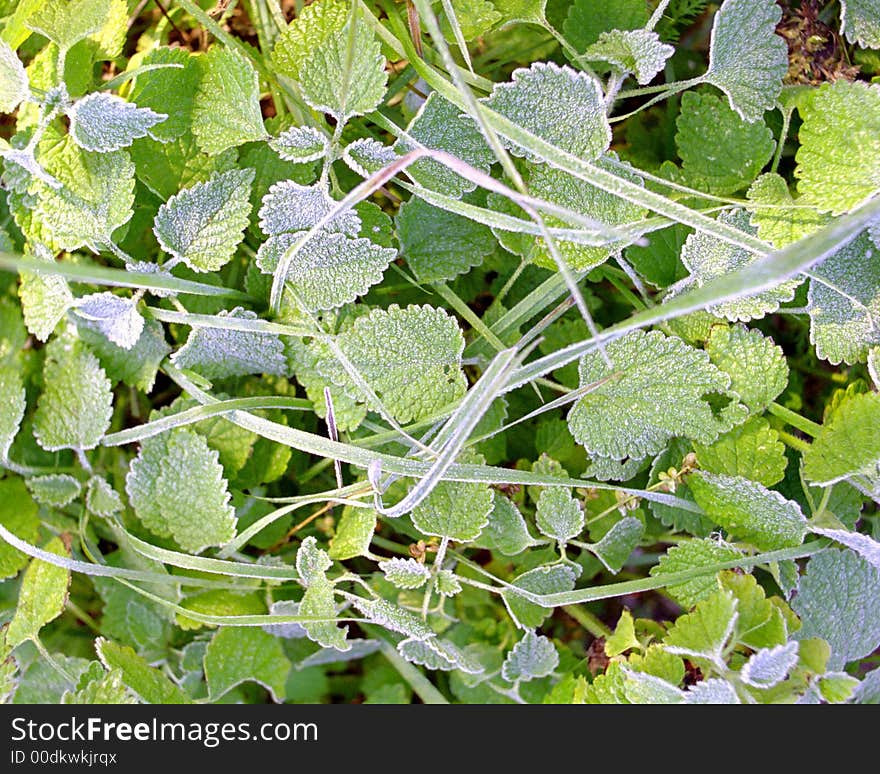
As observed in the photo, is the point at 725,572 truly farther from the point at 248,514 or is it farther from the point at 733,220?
the point at 248,514

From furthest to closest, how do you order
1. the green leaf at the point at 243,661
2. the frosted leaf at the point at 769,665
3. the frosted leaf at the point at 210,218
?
the green leaf at the point at 243,661
the frosted leaf at the point at 210,218
the frosted leaf at the point at 769,665

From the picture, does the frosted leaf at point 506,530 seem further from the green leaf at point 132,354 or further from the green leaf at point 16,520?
the green leaf at point 16,520

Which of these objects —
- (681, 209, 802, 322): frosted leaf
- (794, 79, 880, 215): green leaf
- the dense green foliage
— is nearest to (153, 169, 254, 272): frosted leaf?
the dense green foliage

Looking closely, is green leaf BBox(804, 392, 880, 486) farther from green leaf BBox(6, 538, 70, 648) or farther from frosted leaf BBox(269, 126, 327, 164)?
green leaf BBox(6, 538, 70, 648)

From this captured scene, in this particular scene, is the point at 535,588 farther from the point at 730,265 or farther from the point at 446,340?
the point at 730,265

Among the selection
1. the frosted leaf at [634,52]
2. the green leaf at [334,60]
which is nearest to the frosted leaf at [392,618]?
the green leaf at [334,60]

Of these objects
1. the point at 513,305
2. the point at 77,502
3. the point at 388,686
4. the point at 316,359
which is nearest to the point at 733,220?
the point at 513,305

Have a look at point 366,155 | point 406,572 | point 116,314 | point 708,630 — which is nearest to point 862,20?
point 366,155
